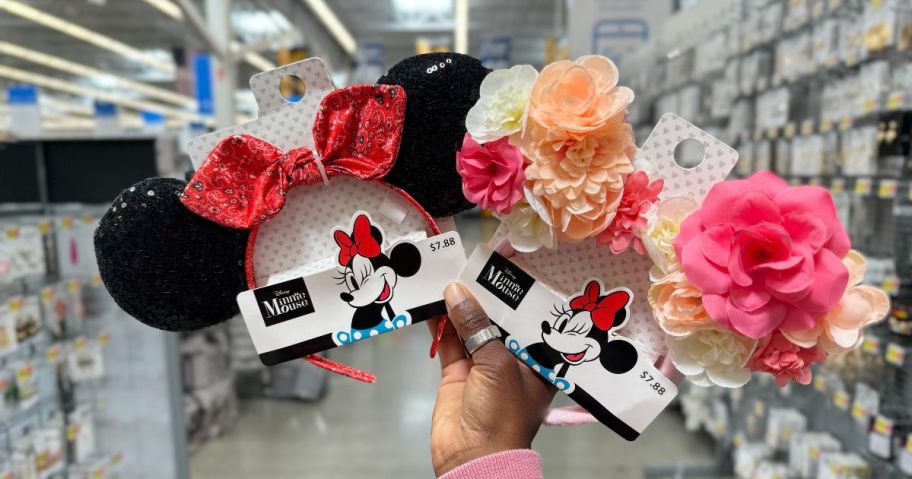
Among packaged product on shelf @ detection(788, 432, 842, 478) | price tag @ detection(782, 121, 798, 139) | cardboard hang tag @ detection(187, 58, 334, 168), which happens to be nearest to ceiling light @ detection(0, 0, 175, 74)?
cardboard hang tag @ detection(187, 58, 334, 168)

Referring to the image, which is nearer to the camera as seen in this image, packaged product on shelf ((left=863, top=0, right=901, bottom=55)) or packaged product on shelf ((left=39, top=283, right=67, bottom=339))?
packaged product on shelf ((left=863, top=0, right=901, bottom=55))

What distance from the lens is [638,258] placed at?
69cm

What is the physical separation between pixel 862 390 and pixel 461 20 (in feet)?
19.8

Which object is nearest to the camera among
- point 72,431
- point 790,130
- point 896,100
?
point 896,100

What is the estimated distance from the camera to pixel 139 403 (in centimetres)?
212

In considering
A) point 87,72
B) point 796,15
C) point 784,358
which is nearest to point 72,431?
point 784,358

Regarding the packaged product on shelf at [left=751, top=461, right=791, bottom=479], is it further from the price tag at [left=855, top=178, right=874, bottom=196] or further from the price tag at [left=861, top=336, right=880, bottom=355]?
the price tag at [left=855, top=178, right=874, bottom=196]

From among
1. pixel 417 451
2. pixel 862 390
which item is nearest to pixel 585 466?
pixel 417 451

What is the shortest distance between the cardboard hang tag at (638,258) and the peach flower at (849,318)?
164 mm

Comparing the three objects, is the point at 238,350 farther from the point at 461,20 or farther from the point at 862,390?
the point at 461,20

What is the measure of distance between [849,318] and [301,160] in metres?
0.65

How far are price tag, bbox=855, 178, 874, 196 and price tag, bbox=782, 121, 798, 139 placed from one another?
1.43 feet

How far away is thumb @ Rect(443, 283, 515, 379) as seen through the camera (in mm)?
661

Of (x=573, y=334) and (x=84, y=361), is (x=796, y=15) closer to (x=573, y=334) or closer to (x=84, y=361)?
(x=573, y=334)
